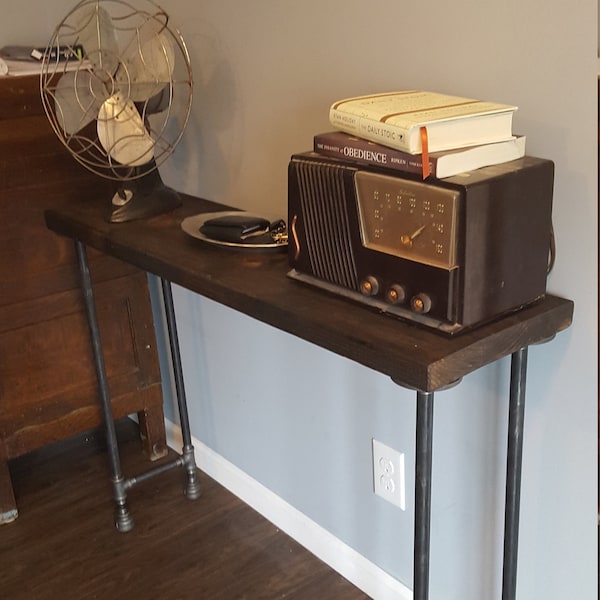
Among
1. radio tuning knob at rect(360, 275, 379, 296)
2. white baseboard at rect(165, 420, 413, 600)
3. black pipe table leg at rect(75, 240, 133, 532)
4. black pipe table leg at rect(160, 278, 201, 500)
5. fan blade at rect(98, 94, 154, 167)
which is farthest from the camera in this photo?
black pipe table leg at rect(160, 278, 201, 500)

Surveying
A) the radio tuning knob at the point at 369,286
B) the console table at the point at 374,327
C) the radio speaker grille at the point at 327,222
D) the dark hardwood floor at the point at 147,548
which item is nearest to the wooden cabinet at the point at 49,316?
the dark hardwood floor at the point at 147,548

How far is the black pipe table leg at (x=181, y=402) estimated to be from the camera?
180 cm

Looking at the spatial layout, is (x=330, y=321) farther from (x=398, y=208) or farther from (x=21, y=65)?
(x=21, y=65)

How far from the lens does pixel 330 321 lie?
998 mm

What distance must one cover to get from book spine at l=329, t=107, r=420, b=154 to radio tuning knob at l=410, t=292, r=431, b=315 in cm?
17

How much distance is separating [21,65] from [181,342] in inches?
29.7

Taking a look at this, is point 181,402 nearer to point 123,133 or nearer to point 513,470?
point 123,133

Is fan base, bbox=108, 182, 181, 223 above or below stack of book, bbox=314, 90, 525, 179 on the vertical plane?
below

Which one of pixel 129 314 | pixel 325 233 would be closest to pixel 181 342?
pixel 129 314

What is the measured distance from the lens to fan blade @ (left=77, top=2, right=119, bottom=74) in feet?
4.83

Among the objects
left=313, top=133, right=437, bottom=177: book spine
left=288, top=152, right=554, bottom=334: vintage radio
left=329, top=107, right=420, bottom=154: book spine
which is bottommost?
left=288, top=152, right=554, bottom=334: vintage radio

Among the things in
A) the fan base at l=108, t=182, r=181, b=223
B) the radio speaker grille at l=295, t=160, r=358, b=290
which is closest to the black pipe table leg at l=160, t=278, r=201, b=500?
the fan base at l=108, t=182, r=181, b=223

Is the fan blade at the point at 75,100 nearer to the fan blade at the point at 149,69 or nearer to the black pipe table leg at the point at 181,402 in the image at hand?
the fan blade at the point at 149,69

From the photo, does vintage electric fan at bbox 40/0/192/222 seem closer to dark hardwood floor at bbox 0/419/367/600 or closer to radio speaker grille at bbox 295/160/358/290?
radio speaker grille at bbox 295/160/358/290
